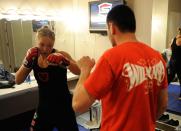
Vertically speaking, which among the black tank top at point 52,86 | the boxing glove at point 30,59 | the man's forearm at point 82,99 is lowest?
the black tank top at point 52,86

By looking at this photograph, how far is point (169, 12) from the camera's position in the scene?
7.50ft

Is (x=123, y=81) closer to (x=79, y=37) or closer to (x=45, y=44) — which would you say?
(x=45, y=44)

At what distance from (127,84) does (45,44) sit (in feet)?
3.31

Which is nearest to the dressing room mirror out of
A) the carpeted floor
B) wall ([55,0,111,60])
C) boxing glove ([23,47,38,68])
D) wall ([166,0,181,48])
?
wall ([55,0,111,60])

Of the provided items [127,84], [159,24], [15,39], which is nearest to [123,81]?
[127,84]

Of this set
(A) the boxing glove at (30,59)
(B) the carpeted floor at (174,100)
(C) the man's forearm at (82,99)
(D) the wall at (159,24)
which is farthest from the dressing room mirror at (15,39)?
(C) the man's forearm at (82,99)

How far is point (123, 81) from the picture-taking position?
3.03 ft

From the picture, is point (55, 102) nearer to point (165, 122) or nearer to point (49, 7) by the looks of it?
point (165, 122)

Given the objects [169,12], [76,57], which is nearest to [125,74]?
[169,12]

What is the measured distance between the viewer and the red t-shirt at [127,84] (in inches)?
35.6

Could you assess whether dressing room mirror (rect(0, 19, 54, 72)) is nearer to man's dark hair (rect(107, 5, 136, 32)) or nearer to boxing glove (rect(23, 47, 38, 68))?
boxing glove (rect(23, 47, 38, 68))

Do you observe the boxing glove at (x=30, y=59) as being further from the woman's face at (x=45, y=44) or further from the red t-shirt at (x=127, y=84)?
the red t-shirt at (x=127, y=84)

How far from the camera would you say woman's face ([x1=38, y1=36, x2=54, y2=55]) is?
171cm

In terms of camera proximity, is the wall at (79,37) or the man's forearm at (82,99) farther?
the wall at (79,37)
